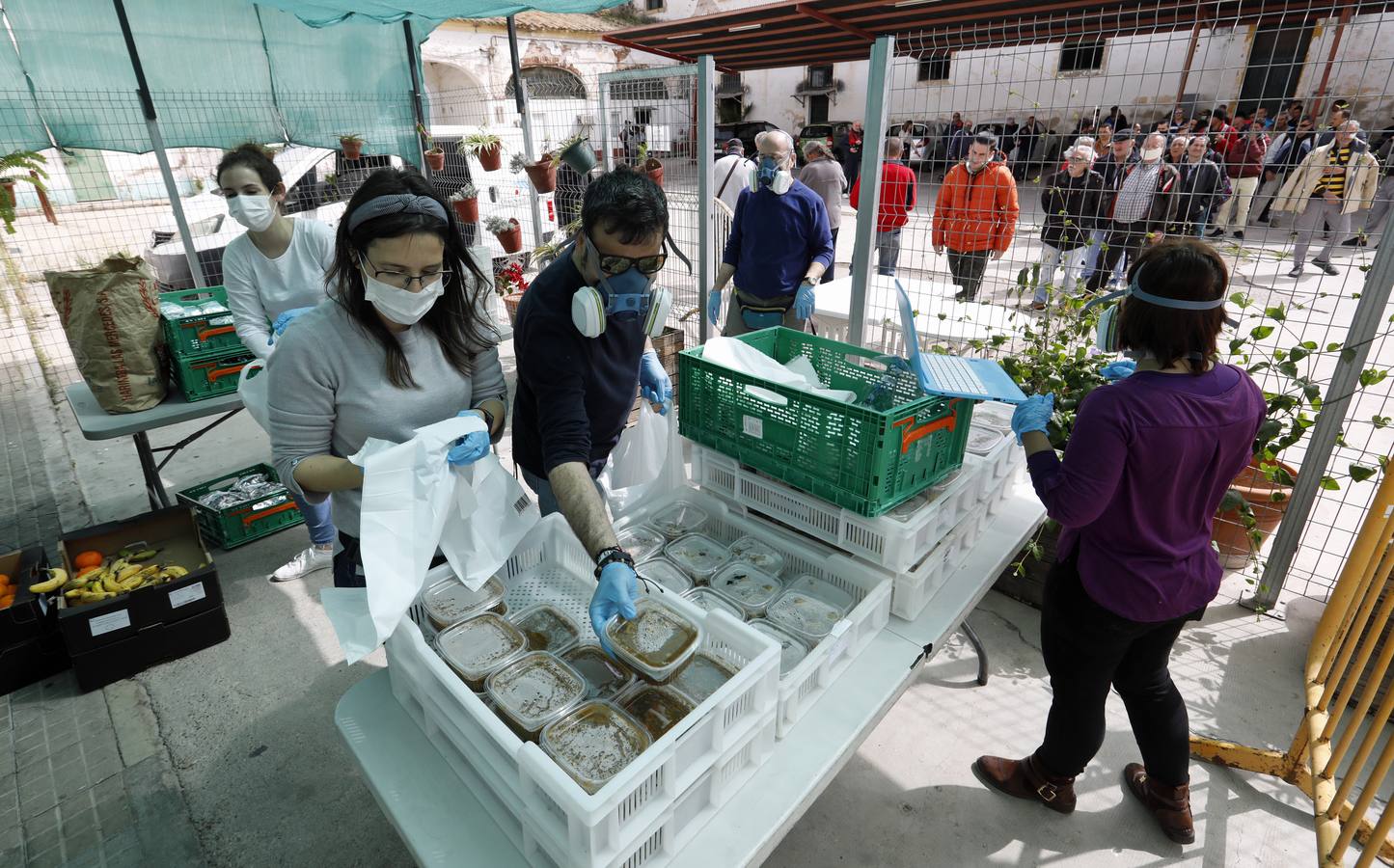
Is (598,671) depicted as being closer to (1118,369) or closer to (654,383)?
(654,383)

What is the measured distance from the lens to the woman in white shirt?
118 inches

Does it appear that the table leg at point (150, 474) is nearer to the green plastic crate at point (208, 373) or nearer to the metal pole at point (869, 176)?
the green plastic crate at point (208, 373)

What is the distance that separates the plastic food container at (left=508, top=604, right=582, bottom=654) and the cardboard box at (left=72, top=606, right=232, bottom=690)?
225cm

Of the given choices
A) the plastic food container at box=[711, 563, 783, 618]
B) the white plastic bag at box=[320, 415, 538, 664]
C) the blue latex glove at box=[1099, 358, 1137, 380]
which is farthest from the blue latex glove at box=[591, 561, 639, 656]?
the blue latex glove at box=[1099, 358, 1137, 380]

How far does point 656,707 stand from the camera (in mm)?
1407

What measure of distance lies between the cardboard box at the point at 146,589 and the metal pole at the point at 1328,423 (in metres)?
4.69

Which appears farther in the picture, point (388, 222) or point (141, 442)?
point (141, 442)

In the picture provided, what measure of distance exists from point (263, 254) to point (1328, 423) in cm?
459

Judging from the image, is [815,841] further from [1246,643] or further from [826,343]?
[1246,643]

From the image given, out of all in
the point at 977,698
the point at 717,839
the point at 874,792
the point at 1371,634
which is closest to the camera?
the point at 717,839

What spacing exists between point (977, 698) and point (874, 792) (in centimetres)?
67

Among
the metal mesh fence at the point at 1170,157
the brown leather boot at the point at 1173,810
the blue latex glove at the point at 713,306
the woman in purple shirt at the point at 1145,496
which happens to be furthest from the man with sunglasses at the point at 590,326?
the blue latex glove at the point at 713,306

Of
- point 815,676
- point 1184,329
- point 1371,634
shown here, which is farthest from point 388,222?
point 1371,634

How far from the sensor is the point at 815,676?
1.54 meters
